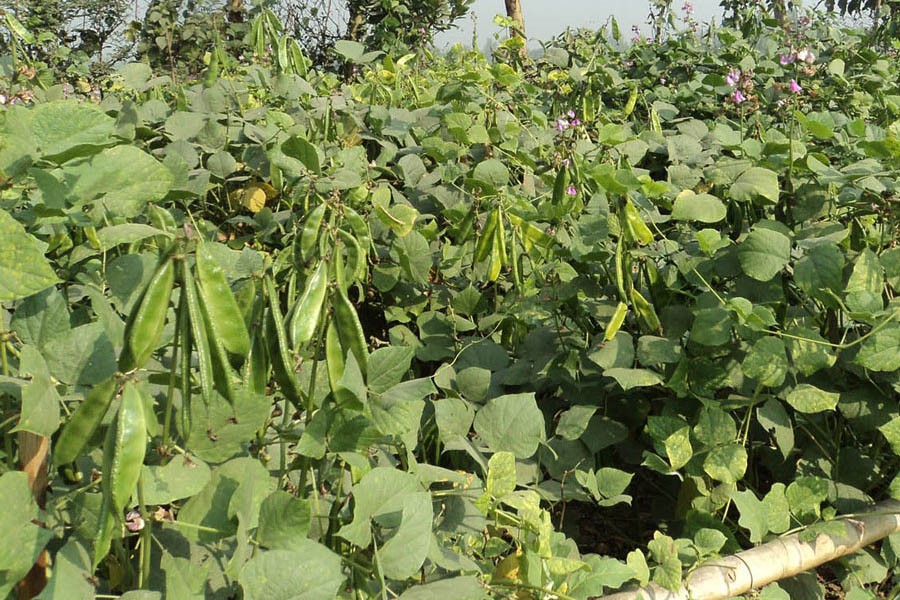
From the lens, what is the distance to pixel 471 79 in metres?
2.28

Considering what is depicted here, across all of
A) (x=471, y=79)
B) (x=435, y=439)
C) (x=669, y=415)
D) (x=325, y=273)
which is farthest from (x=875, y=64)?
(x=325, y=273)

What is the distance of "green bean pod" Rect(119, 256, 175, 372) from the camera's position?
0.59 m

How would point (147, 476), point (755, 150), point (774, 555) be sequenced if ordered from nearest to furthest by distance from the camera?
point (147, 476), point (774, 555), point (755, 150)

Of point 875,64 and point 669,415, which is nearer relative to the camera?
point 669,415

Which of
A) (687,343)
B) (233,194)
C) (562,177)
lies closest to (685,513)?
(687,343)

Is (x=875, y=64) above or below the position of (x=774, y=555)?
above

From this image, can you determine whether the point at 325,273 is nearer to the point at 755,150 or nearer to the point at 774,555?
the point at 774,555

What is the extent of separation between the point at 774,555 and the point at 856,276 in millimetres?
471

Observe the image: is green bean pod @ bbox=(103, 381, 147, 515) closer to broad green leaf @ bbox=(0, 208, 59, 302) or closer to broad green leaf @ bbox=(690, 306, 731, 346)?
broad green leaf @ bbox=(0, 208, 59, 302)

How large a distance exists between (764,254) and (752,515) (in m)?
0.42

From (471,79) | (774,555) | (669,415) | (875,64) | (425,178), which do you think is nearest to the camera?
(774,555)

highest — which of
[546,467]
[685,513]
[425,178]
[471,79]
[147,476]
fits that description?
[471,79]

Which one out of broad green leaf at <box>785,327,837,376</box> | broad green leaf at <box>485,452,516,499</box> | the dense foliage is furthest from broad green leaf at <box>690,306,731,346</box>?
broad green leaf at <box>485,452,516,499</box>

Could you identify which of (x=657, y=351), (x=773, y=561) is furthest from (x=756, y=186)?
(x=773, y=561)
